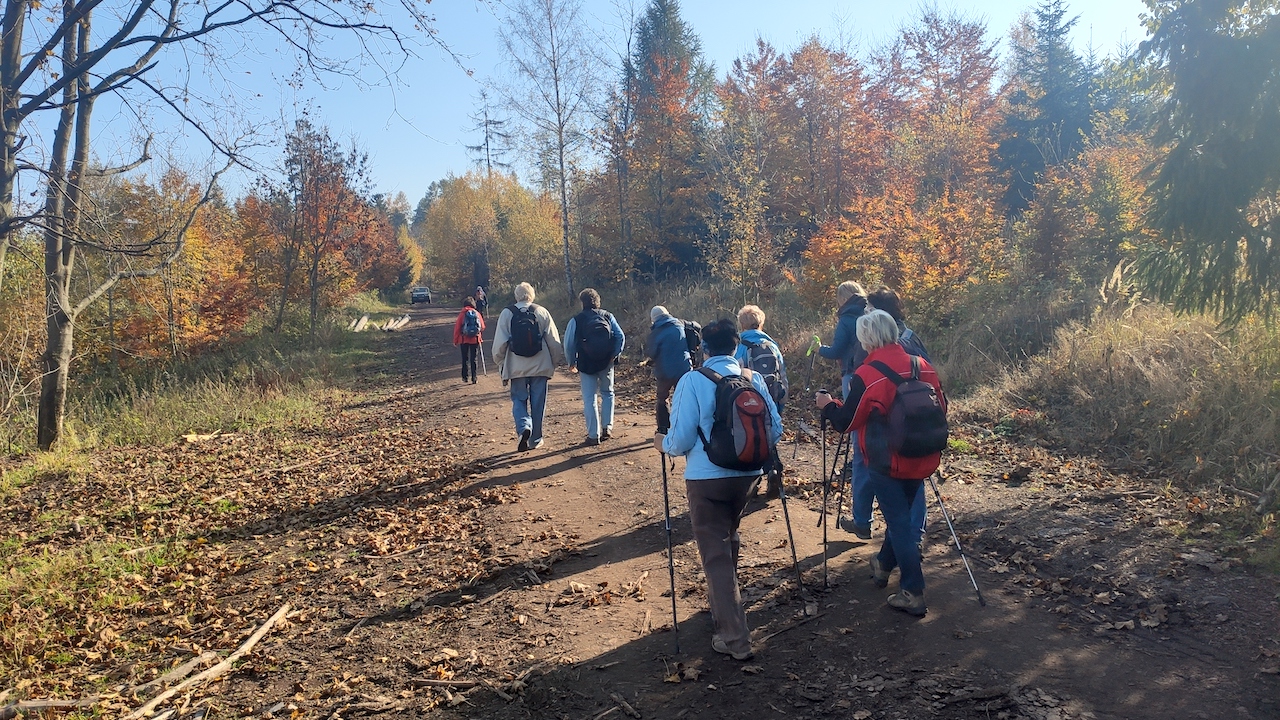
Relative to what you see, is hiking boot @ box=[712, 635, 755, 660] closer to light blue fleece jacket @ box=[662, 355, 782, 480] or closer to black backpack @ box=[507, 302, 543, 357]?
light blue fleece jacket @ box=[662, 355, 782, 480]

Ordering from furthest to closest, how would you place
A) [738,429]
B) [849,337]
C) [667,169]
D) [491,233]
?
1. [491,233]
2. [667,169]
3. [849,337]
4. [738,429]

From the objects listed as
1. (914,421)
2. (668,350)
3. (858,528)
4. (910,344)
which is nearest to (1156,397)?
(910,344)

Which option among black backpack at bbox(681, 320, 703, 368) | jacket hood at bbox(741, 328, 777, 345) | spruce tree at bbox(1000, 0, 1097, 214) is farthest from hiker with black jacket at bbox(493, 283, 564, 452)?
spruce tree at bbox(1000, 0, 1097, 214)

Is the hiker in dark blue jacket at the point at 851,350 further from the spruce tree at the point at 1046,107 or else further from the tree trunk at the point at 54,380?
the spruce tree at the point at 1046,107

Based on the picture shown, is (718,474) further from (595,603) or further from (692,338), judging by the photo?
(692,338)

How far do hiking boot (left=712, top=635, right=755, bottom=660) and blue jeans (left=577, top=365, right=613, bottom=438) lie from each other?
5.42 metres

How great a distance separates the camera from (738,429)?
4320 mm

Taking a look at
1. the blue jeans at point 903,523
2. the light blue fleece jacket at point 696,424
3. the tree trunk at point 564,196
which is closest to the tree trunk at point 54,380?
the light blue fleece jacket at point 696,424

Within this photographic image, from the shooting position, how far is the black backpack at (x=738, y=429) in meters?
4.32

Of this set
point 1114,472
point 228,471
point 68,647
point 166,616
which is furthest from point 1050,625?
point 228,471

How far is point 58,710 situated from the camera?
4453 mm

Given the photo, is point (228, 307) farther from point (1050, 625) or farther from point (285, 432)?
point (1050, 625)

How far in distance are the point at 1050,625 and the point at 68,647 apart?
6830 millimetres

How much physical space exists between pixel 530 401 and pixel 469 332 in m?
7.00
